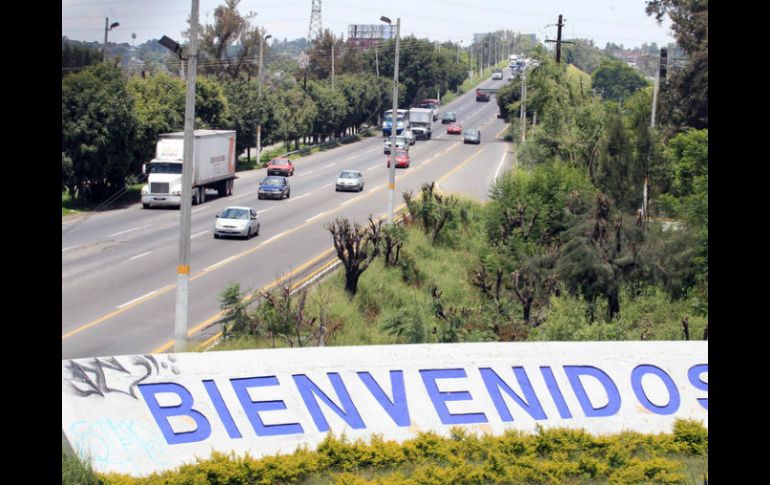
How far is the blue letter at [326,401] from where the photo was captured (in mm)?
13961

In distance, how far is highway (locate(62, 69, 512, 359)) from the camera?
78.3 ft

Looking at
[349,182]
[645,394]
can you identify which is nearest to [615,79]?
[349,182]

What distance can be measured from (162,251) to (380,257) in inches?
337

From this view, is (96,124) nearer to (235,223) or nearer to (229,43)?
(235,223)

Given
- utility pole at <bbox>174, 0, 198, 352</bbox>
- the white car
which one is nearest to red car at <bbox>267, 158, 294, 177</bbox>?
the white car

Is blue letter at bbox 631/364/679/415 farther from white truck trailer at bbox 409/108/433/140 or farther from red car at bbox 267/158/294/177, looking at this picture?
white truck trailer at bbox 409/108/433/140

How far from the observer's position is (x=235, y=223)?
37219 millimetres

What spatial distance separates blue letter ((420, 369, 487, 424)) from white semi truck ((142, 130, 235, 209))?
98.6ft

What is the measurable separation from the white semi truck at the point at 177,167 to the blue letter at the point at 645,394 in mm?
30509

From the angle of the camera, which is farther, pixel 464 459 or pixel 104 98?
pixel 104 98
